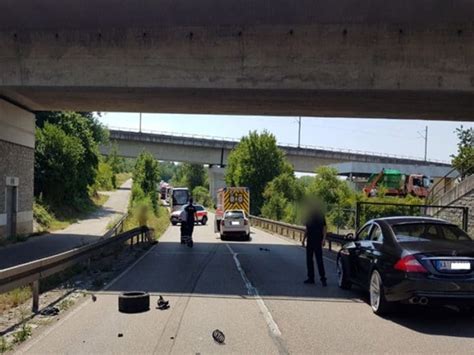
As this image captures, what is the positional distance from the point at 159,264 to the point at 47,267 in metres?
6.47

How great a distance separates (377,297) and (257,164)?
59.4 meters

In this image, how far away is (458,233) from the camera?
9961 millimetres

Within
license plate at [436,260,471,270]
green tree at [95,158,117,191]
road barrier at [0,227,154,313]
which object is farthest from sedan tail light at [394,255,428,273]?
green tree at [95,158,117,191]

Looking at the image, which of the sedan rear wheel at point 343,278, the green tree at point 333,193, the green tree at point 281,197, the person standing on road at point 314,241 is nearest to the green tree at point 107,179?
the green tree at point 281,197

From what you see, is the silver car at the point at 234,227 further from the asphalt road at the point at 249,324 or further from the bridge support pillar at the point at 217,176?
the bridge support pillar at the point at 217,176

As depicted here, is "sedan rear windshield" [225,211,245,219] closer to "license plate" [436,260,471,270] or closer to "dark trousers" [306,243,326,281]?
"dark trousers" [306,243,326,281]

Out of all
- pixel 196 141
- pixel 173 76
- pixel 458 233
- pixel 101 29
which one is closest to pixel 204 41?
pixel 173 76

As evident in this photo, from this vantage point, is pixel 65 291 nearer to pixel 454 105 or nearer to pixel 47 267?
pixel 47 267

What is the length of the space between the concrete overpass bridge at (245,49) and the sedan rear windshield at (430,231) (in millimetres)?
7068

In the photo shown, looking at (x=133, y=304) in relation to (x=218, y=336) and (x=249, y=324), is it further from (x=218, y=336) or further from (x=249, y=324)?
(x=218, y=336)

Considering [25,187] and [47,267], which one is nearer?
[47,267]

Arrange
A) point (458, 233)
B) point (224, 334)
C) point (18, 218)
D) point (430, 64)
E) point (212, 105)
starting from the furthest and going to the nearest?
1. point (18, 218)
2. point (212, 105)
3. point (430, 64)
4. point (458, 233)
5. point (224, 334)

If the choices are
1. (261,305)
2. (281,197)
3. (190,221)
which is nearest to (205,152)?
(281,197)

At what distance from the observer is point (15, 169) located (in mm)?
23344
